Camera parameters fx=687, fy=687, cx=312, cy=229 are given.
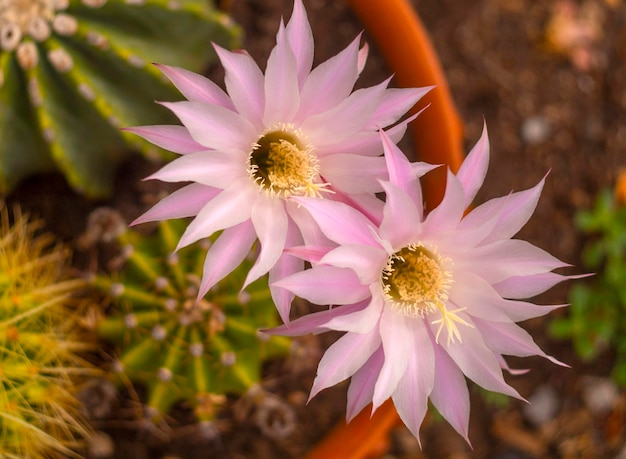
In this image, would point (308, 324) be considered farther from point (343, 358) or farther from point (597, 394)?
point (597, 394)

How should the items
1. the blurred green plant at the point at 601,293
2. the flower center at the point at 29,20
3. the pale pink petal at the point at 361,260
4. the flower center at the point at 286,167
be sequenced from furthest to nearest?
the blurred green plant at the point at 601,293, the flower center at the point at 29,20, the flower center at the point at 286,167, the pale pink petal at the point at 361,260

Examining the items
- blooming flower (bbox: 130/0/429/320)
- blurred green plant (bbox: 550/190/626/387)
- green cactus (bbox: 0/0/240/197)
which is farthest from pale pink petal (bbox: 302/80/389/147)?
blurred green plant (bbox: 550/190/626/387)

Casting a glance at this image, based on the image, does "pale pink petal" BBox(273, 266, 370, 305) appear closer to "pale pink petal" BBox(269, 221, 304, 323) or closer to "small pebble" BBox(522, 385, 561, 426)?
"pale pink petal" BBox(269, 221, 304, 323)

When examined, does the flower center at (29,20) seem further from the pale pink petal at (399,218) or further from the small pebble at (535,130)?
the small pebble at (535,130)

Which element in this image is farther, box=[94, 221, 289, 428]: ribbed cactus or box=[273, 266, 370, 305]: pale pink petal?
box=[94, 221, 289, 428]: ribbed cactus

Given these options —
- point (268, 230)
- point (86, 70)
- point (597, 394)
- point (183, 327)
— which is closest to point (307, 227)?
point (268, 230)

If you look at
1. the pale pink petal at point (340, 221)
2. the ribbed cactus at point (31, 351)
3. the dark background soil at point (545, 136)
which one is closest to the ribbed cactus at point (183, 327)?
the ribbed cactus at point (31, 351)

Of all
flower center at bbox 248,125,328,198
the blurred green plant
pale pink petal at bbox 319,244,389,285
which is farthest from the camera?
the blurred green plant
